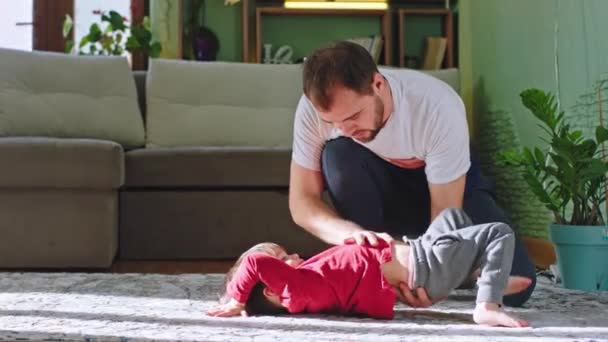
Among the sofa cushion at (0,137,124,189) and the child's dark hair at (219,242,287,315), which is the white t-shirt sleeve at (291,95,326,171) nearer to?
the child's dark hair at (219,242,287,315)

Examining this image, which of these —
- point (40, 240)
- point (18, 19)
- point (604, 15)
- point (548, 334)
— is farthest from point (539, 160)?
point (18, 19)

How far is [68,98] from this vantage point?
10.7ft

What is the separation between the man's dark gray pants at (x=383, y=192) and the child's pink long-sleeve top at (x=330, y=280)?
317 mm

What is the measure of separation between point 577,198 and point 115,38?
259cm

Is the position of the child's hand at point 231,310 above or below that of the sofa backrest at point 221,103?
below

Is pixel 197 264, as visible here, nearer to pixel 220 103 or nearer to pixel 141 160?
pixel 141 160

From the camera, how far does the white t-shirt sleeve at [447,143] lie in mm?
1611

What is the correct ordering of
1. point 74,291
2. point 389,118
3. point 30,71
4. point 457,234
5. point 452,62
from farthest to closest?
point 452,62 → point 30,71 → point 74,291 → point 389,118 → point 457,234

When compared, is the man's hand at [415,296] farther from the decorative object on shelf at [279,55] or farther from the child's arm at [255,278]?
the decorative object on shelf at [279,55]

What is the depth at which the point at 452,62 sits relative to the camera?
4.08 metres

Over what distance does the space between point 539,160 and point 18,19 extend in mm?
3059

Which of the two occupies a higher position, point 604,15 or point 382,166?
point 604,15

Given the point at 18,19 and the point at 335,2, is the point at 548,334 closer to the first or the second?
the point at 335,2

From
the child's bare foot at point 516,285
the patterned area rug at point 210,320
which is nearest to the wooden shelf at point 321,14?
the patterned area rug at point 210,320
